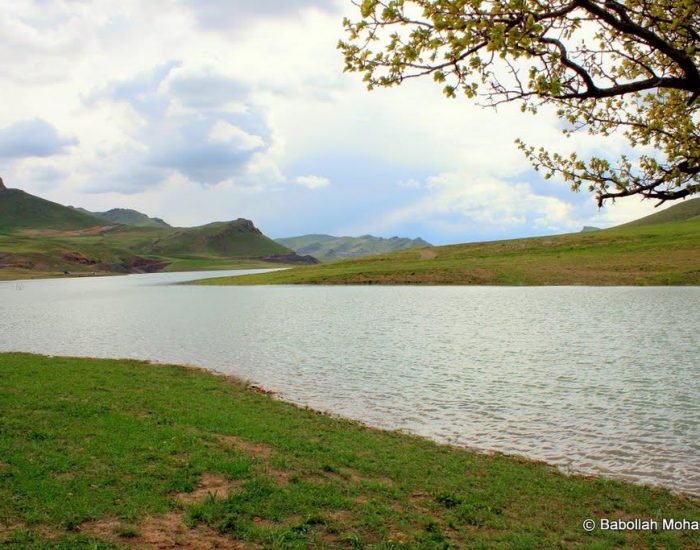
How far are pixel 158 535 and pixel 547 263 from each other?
352 feet

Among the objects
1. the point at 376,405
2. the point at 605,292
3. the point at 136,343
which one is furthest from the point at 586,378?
the point at 605,292

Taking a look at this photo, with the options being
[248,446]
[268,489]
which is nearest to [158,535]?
[268,489]

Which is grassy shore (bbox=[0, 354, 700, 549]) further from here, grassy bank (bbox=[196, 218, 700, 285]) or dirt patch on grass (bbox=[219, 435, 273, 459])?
grassy bank (bbox=[196, 218, 700, 285])

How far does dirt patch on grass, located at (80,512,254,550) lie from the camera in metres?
10.7

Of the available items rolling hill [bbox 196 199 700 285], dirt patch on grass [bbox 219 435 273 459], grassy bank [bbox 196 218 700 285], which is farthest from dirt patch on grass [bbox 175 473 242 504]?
rolling hill [bbox 196 199 700 285]

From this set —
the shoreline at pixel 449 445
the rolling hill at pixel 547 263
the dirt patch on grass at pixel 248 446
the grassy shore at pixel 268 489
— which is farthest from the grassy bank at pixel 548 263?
the dirt patch on grass at pixel 248 446

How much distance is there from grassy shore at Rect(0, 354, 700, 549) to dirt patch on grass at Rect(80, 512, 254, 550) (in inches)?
1.6

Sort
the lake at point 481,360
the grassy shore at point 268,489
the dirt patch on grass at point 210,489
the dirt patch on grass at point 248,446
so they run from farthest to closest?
the lake at point 481,360 < the dirt patch on grass at point 248,446 < the dirt patch on grass at point 210,489 < the grassy shore at point 268,489

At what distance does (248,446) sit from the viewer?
682 inches

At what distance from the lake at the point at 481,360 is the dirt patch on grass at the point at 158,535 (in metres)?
11.0

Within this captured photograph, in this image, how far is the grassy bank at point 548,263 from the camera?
305ft

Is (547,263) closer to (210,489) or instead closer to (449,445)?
(449,445)

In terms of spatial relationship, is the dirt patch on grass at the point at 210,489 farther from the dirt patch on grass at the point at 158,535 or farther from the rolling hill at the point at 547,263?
the rolling hill at the point at 547,263

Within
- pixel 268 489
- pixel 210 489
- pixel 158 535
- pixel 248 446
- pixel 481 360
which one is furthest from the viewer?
pixel 481 360
